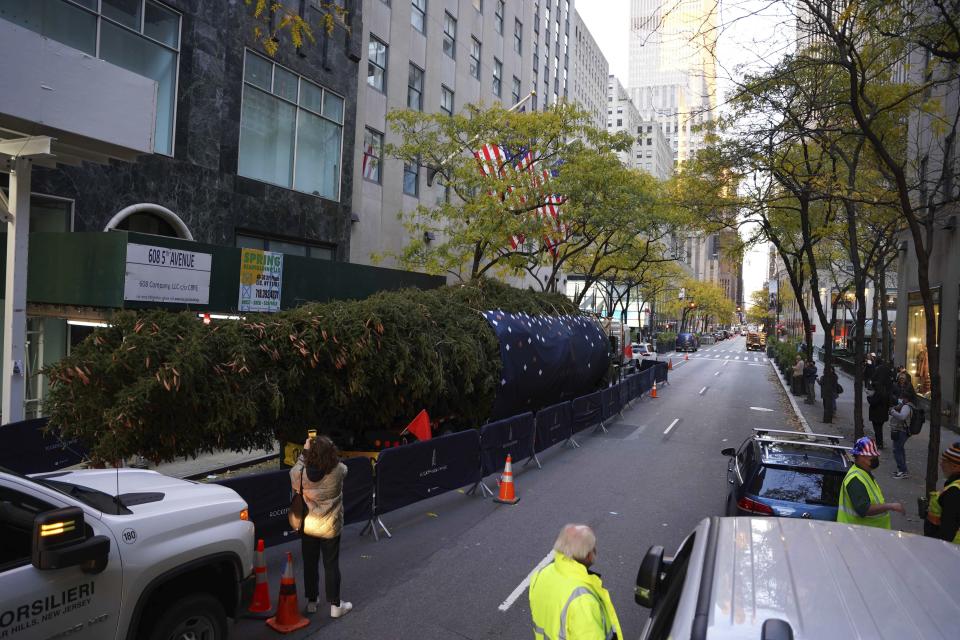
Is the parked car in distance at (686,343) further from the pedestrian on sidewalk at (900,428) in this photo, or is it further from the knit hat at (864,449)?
the knit hat at (864,449)

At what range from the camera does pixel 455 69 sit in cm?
3014

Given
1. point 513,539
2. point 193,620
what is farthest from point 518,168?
point 193,620

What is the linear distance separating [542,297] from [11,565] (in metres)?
13.9

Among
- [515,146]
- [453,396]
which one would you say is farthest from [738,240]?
[453,396]

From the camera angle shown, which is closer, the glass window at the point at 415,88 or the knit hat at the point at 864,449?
the knit hat at the point at 864,449

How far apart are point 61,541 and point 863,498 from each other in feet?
20.6

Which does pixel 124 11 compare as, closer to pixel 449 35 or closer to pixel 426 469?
pixel 426 469

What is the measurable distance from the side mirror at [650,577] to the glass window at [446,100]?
89.2 feet

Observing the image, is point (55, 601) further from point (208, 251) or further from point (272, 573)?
point (208, 251)

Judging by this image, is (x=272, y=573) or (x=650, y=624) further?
(x=272, y=573)

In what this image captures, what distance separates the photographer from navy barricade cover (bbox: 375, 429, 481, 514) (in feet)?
29.6

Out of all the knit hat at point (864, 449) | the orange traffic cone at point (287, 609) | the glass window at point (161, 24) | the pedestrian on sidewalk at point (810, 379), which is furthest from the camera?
the pedestrian on sidewalk at point (810, 379)

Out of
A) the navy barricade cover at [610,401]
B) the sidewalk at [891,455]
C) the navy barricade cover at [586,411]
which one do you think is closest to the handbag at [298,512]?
the sidewalk at [891,455]

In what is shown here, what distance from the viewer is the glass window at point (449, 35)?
2927 cm
